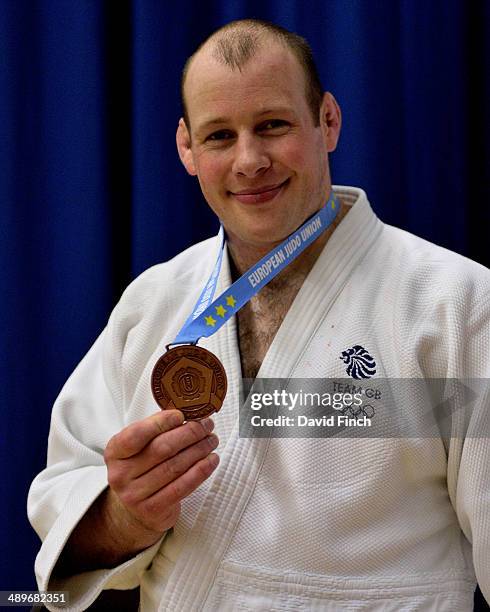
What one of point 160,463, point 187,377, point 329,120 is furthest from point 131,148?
point 160,463

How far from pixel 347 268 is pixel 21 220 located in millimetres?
1085

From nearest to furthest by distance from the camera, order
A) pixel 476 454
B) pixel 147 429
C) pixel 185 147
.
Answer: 1. pixel 147 429
2. pixel 476 454
3. pixel 185 147

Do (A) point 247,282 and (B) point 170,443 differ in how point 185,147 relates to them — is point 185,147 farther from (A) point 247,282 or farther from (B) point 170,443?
(B) point 170,443

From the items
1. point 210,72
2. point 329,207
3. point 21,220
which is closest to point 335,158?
point 329,207

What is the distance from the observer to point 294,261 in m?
2.15

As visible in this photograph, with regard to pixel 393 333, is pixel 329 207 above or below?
above

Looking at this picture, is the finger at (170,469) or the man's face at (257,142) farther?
the man's face at (257,142)

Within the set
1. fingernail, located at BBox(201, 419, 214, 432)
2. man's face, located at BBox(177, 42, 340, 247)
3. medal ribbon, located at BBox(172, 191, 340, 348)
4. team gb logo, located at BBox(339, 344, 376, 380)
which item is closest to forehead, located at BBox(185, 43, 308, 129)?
man's face, located at BBox(177, 42, 340, 247)

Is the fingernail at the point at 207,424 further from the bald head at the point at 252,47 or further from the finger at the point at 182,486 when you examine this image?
the bald head at the point at 252,47

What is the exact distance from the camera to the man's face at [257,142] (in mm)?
1982

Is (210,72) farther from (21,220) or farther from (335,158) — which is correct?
(21,220)

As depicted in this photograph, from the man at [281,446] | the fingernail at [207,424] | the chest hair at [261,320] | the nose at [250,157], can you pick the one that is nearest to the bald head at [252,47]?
the man at [281,446]

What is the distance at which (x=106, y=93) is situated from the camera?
2.66m

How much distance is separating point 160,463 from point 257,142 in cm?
73
